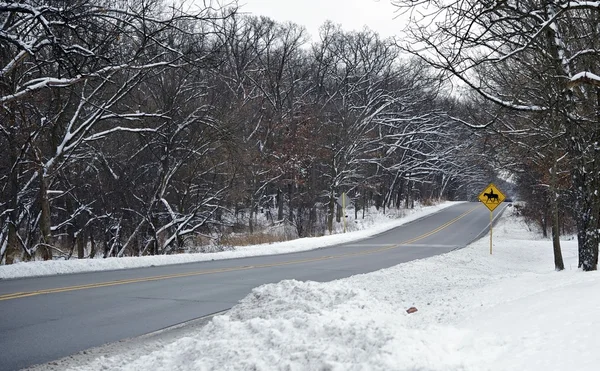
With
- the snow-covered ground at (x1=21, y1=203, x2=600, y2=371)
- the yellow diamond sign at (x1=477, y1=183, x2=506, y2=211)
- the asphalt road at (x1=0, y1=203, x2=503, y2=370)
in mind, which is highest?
the yellow diamond sign at (x1=477, y1=183, x2=506, y2=211)

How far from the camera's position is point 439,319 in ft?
26.2

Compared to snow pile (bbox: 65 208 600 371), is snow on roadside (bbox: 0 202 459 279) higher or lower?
lower

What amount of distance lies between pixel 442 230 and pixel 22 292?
1362 inches

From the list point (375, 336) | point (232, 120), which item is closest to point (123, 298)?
point (375, 336)

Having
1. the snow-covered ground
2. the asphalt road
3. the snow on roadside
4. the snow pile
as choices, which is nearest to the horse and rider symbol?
the asphalt road

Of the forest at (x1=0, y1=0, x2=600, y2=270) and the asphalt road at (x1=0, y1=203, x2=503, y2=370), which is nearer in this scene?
the asphalt road at (x1=0, y1=203, x2=503, y2=370)

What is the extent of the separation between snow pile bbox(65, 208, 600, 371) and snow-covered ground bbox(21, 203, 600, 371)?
0.4 inches

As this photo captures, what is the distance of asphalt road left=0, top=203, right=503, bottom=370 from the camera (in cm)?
807

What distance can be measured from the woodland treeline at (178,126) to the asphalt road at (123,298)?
383 centimetres

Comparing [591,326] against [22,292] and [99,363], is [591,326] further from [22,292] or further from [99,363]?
[22,292]

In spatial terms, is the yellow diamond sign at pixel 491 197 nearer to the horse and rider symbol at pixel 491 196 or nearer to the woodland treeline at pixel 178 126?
the horse and rider symbol at pixel 491 196

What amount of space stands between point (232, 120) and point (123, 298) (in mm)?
18483

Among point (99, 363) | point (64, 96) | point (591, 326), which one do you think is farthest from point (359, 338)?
point (64, 96)

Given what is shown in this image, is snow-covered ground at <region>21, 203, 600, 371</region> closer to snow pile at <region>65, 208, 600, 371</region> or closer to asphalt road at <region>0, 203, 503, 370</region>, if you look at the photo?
snow pile at <region>65, 208, 600, 371</region>
